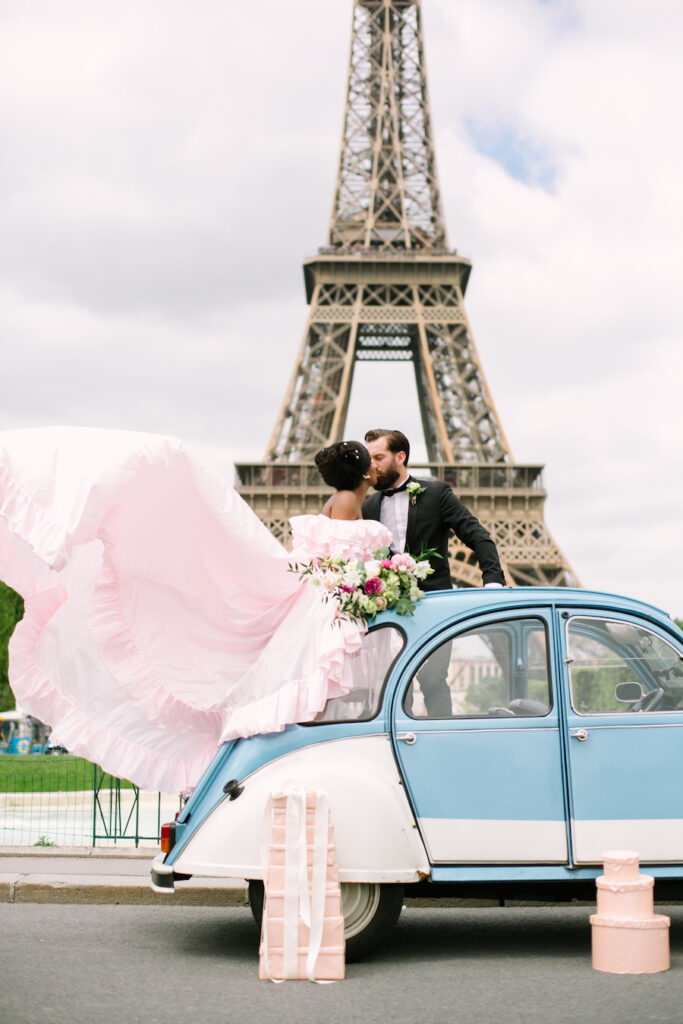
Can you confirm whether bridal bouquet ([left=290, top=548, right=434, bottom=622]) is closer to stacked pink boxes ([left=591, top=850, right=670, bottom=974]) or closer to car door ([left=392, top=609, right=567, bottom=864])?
car door ([left=392, top=609, right=567, bottom=864])

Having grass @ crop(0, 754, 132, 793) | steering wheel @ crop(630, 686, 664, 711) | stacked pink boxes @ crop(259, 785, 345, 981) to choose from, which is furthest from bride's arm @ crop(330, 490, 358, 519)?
grass @ crop(0, 754, 132, 793)

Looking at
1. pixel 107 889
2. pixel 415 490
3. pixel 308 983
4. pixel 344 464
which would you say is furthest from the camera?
pixel 107 889

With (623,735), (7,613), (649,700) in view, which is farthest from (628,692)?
(7,613)

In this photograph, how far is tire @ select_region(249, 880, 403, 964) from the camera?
517 centimetres

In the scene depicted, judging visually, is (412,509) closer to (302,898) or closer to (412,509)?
(412,509)

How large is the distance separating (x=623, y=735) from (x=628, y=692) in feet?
0.74

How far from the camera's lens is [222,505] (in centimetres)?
589

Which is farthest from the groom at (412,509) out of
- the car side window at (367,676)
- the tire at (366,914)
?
the tire at (366,914)

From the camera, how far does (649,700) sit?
5344 millimetres

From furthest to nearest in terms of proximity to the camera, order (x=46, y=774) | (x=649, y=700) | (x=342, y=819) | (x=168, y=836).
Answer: (x=46, y=774)
(x=168, y=836)
(x=649, y=700)
(x=342, y=819)

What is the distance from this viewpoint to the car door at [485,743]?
5.14 meters

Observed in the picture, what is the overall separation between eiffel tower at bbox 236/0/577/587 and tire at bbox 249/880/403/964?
1231 inches

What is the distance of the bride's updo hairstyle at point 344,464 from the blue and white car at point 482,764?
905mm

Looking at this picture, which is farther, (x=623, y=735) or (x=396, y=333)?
(x=396, y=333)
